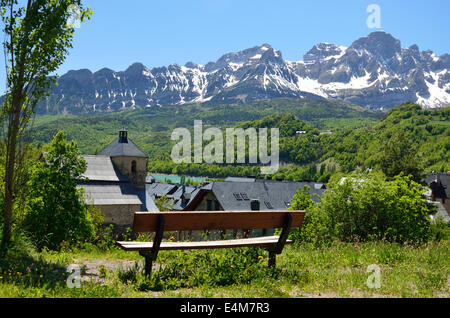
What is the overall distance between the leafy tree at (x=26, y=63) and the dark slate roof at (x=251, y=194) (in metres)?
30.9

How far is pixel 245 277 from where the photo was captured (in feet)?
19.3

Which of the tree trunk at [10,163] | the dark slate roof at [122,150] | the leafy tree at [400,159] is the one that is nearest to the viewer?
the tree trunk at [10,163]

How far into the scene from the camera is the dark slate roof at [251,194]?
38.8 m

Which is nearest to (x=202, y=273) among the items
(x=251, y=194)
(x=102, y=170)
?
(x=102, y=170)

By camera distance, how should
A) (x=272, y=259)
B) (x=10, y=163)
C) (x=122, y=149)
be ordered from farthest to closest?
(x=122, y=149) → (x=10, y=163) → (x=272, y=259)

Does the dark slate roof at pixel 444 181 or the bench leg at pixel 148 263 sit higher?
the bench leg at pixel 148 263

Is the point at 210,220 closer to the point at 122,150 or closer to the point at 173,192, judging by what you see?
the point at 122,150

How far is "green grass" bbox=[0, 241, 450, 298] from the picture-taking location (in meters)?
5.05

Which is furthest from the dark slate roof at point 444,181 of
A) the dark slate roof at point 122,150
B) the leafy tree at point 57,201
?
the leafy tree at point 57,201

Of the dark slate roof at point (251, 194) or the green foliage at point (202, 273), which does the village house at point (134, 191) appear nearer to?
the dark slate roof at point (251, 194)

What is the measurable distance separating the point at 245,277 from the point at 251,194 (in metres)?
35.3

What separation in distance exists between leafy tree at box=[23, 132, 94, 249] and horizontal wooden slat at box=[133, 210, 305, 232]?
246 inches

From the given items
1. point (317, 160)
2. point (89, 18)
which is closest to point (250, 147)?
point (317, 160)
